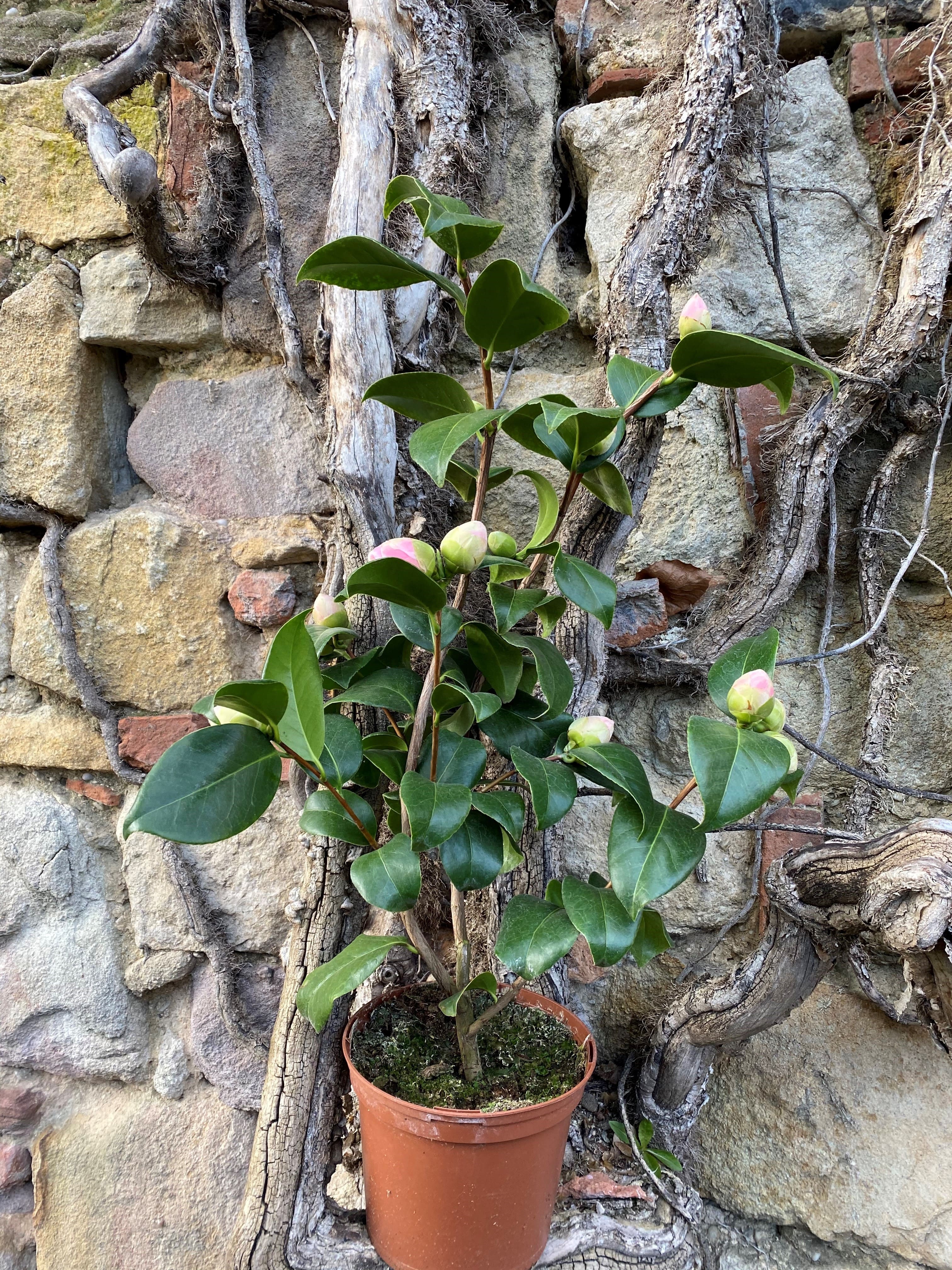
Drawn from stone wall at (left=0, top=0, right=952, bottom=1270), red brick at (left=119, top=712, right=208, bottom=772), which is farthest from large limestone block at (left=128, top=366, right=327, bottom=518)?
Result: red brick at (left=119, top=712, right=208, bottom=772)

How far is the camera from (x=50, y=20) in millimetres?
1252

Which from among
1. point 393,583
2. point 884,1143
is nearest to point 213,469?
point 393,583

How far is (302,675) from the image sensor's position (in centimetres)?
54

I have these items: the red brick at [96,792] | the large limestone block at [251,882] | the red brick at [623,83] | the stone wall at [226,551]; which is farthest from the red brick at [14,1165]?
the red brick at [623,83]

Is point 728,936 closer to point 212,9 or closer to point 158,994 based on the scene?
point 158,994

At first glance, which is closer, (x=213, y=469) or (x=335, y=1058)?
(x=335, y=1058)

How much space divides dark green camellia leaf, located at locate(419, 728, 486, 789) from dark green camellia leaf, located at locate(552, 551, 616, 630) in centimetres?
15

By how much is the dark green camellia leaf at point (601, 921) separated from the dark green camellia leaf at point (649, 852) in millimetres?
24

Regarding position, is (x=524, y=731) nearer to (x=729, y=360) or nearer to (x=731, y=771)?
(x=731, y=771)

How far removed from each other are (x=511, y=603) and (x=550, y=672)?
7cm

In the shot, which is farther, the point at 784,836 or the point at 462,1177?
the point at 784,836

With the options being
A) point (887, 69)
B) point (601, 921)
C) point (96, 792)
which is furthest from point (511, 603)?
point (887, 69)

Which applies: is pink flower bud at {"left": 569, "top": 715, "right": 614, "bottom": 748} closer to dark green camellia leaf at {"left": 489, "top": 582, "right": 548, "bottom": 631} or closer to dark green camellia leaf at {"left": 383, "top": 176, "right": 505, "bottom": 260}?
dark green camellia leaf at {"left": 489, "top": 582, "right": 548, "bottom": 631}

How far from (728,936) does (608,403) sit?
0.72 metres
